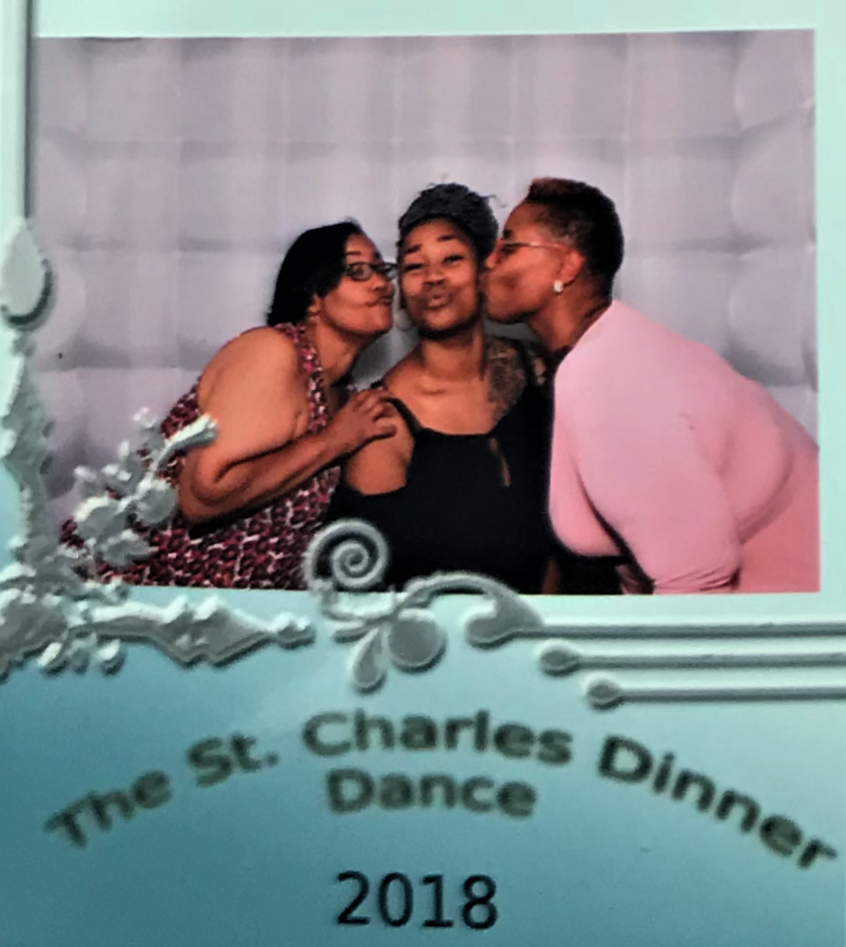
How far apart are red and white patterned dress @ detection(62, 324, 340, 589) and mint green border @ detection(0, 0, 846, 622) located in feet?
0.64

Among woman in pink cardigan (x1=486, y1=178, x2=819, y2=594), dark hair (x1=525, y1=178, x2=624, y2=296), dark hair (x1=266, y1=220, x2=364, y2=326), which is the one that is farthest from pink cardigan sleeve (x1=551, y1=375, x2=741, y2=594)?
dark hair (x1=266, y1=220, x2=364, y2=326)

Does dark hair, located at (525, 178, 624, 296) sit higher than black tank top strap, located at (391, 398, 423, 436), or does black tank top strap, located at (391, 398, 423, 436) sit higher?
dark hair, located at (525, 178, 624, 296)

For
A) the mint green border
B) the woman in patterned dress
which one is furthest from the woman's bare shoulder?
the mint green border

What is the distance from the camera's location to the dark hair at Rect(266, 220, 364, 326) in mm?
855

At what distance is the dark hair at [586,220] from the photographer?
2.78 feet

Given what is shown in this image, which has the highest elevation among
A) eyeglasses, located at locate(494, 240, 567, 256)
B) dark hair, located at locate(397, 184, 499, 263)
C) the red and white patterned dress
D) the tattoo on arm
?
dark hair, located at locate(397, 184, 499, 263)

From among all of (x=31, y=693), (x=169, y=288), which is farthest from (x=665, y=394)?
(x=31, y=693)

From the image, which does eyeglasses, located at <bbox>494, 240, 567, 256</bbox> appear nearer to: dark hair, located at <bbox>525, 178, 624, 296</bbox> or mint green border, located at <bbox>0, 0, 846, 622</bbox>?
dark hair, located at <bbox>525, 178, 624, 296</bbox>

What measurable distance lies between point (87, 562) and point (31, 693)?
11 cm

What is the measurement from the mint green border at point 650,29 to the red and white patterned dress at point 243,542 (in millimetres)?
197

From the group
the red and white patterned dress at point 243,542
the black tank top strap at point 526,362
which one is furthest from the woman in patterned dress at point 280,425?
the black tank top strap at point 526,362

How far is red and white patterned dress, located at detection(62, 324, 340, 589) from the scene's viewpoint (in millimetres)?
843

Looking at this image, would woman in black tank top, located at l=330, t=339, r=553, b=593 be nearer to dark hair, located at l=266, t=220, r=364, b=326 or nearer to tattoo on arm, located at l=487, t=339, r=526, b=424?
tattoo on arm, located at l=487, t=339, r=526, b=424

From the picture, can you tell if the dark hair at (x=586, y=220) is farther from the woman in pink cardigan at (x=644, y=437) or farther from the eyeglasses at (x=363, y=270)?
the eyeglasses at (x=363, y=270)
